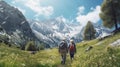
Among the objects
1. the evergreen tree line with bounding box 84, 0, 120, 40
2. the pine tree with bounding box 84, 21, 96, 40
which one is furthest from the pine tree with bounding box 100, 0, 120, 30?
the pine tree with bounding box 84, 21, 96, 40

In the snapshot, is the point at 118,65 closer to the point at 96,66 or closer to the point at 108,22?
the point at 96,66

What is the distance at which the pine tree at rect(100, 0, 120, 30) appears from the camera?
8844cm

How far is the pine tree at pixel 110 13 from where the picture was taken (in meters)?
88.4

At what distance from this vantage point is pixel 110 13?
9056 centimetres

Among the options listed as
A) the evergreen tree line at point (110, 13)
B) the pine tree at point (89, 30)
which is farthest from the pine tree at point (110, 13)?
the pine tree at point (89, 30)

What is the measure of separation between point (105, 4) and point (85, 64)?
77.5m

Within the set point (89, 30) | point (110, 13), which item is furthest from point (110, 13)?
point (89, 30)

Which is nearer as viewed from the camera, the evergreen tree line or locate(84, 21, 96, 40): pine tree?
the evergreen tree line

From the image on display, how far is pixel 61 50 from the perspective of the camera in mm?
31547

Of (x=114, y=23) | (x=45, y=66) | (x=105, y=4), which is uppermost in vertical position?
(x=105, y=4)

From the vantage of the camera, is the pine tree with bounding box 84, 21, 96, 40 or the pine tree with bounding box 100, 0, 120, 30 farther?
the pine tree with bounding box 84, 21, 96, 40

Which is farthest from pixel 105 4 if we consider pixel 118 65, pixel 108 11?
pixel 118 65

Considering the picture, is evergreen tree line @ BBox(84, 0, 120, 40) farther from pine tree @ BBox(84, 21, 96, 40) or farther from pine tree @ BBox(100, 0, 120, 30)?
pine tree @ BBox(84, 21, 96, 40)

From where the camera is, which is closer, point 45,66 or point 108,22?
point 45,66
